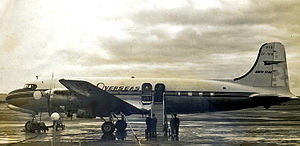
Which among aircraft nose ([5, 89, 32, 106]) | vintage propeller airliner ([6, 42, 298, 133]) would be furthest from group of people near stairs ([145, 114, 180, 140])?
aircraft nose ([5, 89, 32, 106])

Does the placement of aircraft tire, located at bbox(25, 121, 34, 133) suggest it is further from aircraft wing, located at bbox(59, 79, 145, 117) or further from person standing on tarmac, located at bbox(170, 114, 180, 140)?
person standing on tarmac, located at bbox(170, 114, 180, 140)

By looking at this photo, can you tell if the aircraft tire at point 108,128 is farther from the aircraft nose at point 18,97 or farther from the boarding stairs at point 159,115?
the aircraft nose at point 18,97

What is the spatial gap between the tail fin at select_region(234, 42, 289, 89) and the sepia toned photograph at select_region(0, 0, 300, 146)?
0.02 metres

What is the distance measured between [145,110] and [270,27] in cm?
327

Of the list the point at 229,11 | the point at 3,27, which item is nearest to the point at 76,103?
the point at 3,27

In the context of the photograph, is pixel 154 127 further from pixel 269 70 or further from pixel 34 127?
pixel 269 70

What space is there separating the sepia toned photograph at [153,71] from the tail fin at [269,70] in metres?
0.02

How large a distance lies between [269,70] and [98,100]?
417 centimetres

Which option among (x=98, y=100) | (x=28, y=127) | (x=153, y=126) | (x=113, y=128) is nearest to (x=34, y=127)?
(x=28, y=127)

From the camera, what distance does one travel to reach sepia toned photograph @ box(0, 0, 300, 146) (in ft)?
21.4

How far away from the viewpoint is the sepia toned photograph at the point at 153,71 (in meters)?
6.51

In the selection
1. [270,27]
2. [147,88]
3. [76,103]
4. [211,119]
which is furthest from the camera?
[211,119]

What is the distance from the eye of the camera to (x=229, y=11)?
6492mm

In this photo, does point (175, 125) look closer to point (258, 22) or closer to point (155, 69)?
point (155, 69)
